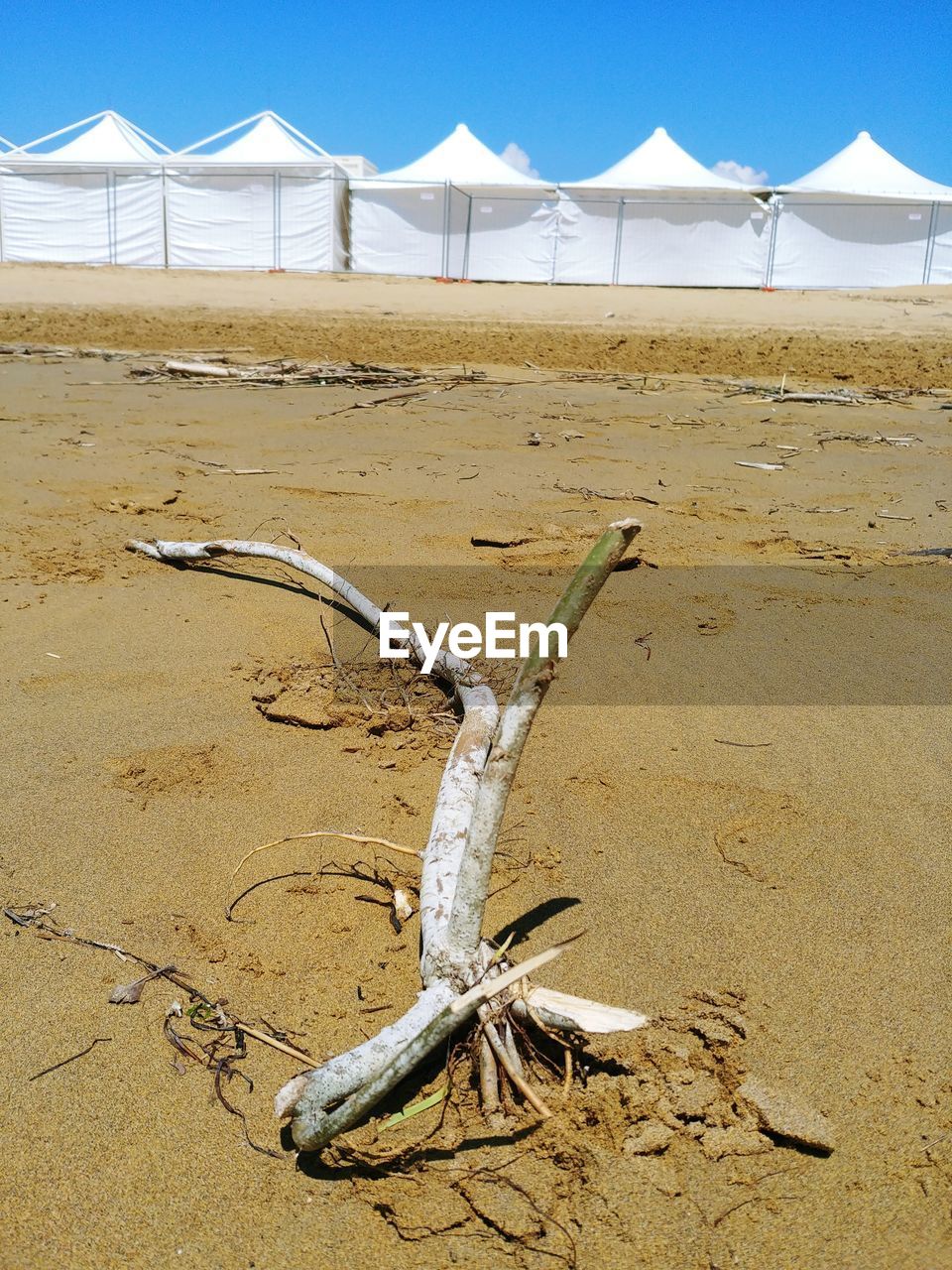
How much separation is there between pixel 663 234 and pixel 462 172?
409 cm

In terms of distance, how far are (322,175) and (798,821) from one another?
61.4ft

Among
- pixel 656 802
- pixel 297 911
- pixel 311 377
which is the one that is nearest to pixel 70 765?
pixel 297 911

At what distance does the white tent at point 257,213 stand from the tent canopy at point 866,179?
26.4ft

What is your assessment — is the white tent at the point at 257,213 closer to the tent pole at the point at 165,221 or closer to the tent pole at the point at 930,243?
the tent pole at the point at 165,221

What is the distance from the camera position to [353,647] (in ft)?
9.95

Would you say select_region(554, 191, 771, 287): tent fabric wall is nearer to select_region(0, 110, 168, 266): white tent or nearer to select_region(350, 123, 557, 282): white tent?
select_region(350, 123, 557, 282): white tent

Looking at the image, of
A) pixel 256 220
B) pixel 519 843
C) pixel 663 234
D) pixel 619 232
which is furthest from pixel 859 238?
A: pixel 519 843

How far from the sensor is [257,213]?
61.0 ft

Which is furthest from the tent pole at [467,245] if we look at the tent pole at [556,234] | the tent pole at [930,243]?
the tent pole at [930,243]

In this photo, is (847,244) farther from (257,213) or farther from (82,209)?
(82,209)

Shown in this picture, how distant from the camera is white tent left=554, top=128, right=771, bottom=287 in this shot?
1827 centimetres

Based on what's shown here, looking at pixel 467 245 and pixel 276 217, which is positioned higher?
pixel 276 217

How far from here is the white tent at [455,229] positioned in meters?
18.6

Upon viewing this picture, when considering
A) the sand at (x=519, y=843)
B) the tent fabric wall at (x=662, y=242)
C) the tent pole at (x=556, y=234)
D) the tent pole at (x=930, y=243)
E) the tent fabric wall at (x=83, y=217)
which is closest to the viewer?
the sand at (x=519, y=843)
